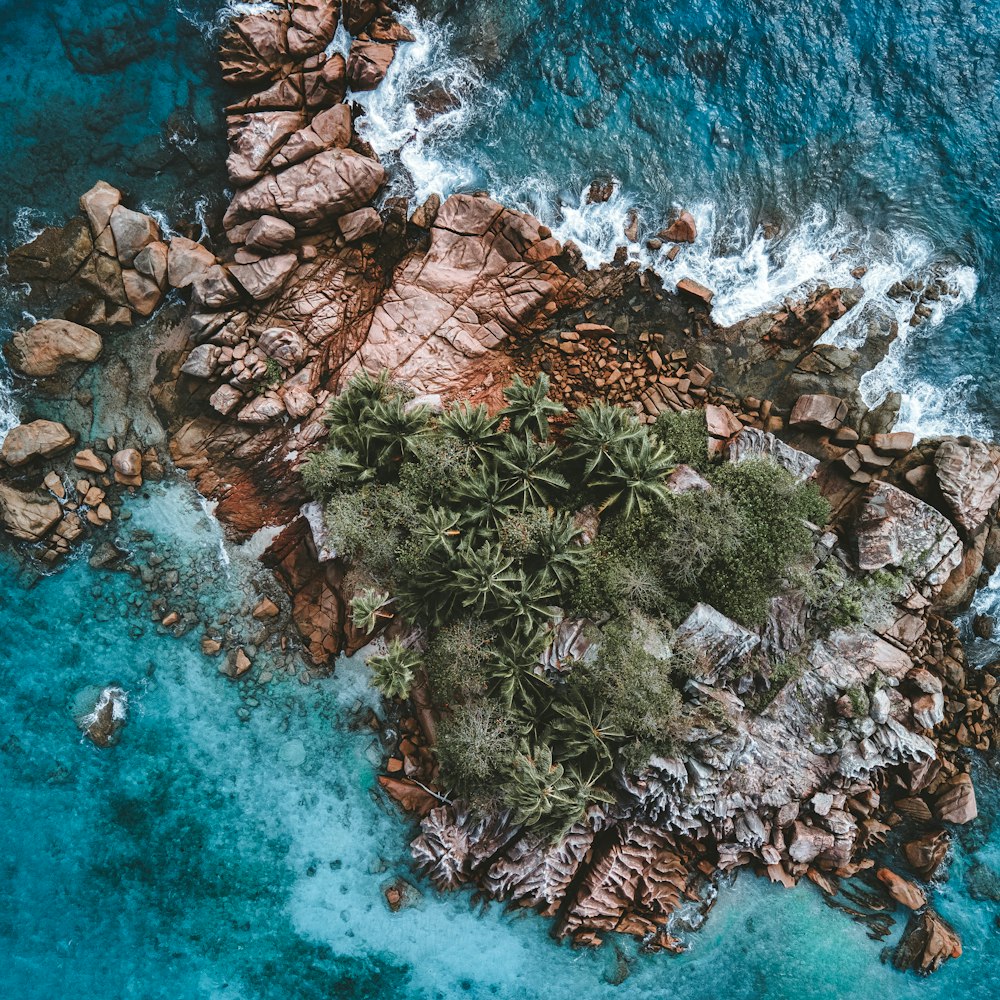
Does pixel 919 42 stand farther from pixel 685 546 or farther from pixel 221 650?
pixel 221 650

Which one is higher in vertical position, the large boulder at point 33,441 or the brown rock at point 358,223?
the brown rock at point 358,223

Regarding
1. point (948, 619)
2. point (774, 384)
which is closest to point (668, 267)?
point (774, 384)

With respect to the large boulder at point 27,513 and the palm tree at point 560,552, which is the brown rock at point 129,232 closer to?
the large boulder at point 27,513

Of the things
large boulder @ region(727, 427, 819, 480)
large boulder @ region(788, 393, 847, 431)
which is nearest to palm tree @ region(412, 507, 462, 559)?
large boulder @ region(727, 427, 819, 480)

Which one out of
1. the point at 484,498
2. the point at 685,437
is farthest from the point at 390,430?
the point at 685,437

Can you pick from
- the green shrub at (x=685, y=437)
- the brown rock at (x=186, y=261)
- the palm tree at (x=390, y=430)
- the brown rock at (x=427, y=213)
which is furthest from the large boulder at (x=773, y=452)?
the brown rock at (x=186, y=261)
